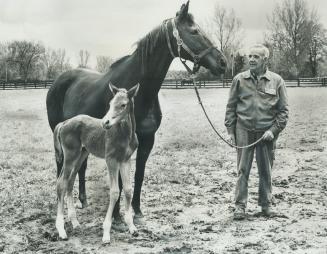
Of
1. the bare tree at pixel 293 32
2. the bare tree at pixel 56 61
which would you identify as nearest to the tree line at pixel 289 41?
the bare tree at pixel 293 32

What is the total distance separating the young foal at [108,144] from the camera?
5031mm

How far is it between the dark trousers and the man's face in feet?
2.82

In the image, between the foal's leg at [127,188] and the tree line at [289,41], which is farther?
the tree line at [289,41]

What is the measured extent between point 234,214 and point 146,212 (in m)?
1.23

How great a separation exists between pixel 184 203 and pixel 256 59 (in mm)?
2410

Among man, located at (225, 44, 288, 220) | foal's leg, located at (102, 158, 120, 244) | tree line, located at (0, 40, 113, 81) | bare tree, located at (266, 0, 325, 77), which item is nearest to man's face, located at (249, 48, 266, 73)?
man, located at (225, 44, 288, 220)

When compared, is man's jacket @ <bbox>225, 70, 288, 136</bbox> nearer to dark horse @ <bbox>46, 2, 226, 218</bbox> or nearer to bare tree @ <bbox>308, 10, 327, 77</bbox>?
dark horse @ <bbox>46, 2, 226, 218</bbox>

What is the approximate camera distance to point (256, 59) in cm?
600

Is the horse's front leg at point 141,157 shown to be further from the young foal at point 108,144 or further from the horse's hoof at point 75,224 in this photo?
the horse's hoof at point 75,224

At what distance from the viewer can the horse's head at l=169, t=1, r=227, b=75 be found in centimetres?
540

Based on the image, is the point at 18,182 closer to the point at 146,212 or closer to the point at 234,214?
the point at 146,212

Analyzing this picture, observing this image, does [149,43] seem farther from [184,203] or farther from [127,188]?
[184,203]

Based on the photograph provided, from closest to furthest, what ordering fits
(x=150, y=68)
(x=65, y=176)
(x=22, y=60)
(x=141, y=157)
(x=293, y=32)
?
(x=65, y=176), (x=150, y=68), (x=141, y=157), (x=293, y=32), (x=22, y=60)

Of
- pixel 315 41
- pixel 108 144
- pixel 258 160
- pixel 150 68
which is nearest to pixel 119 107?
pixel 108 144
